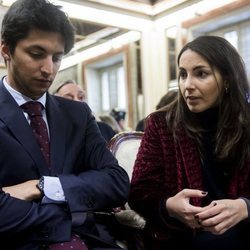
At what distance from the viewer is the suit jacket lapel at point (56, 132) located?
4.17 feet

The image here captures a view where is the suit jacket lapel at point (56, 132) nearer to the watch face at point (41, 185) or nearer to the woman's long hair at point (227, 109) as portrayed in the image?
the watch face at point (41, 185)

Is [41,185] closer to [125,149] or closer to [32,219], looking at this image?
[32,219]

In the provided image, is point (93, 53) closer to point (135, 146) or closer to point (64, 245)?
point (135, 146)

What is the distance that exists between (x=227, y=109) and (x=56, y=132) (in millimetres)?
680

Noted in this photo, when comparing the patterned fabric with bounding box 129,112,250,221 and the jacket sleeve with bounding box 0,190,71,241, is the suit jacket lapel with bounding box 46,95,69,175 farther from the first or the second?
the patterned fabric with bounding box 129,112,250,221

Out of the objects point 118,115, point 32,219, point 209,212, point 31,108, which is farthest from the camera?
point 118,115

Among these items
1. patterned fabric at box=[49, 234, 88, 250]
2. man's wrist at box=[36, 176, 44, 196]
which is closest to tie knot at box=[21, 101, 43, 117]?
man's wrist at box=[36, 176, 44, 196]

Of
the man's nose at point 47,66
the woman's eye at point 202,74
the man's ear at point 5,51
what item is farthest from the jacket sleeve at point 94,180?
the woman's eye at point 202,74

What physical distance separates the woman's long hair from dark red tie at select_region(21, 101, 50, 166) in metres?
0.51

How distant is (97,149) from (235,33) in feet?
6.46

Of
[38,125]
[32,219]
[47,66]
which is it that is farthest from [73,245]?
[47,66]

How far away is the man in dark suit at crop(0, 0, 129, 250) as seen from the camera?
114 cm

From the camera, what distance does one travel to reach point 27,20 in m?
1.28

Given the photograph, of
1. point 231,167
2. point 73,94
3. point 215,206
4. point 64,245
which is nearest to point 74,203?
point 64,245
